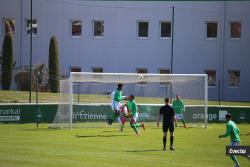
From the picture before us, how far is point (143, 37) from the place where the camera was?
67.0 metres

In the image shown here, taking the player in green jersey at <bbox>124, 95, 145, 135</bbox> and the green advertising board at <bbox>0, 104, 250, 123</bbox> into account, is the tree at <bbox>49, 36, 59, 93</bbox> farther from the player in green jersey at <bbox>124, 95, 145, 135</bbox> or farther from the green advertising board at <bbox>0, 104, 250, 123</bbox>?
the player in green jersey at <bbox>124, 95, 145, 135</bbox>

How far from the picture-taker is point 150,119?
46281 mm

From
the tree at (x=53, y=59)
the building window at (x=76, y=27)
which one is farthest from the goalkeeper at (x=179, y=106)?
the building window at (x=76, y=27)

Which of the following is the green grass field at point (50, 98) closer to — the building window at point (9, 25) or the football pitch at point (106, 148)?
the football pitch at point (106, 148)

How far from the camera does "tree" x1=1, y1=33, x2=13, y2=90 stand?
59.1m

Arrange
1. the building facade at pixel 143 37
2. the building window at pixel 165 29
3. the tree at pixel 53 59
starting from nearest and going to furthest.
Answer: the tree at pixel 53 59 < the building facade at pixel 143 37 < the building window at pixel 165 29

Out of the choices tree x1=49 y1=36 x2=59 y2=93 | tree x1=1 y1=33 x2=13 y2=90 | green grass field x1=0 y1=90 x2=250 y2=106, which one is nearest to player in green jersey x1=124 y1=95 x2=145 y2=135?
green grass field x1=0 y1=90 x2=250 y2=106

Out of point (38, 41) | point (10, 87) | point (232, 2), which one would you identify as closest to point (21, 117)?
point (10, 87)

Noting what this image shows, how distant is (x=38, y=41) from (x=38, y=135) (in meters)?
32.3

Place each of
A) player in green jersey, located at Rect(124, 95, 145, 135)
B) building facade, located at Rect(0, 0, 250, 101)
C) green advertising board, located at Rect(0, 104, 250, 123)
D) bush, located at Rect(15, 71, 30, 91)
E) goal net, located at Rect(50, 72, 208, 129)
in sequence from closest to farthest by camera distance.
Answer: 1. player in green jersey, located at Rect(124, 95, 145, 135)
2. green advertising board, located at Rect(0, 104, 250, 123)
3. goal net, located at Rect(50, 72, 208, 129)
4. bush, located at Rect(15, 71, 30, 91)
5. building facade, located at Rect(0, 0, 250, 101)

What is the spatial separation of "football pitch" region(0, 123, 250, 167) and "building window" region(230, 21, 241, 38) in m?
25.9

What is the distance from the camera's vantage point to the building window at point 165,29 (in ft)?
220

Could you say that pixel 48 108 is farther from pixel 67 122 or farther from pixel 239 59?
pixel 239 59

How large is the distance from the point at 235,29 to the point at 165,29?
6233 millimetres
